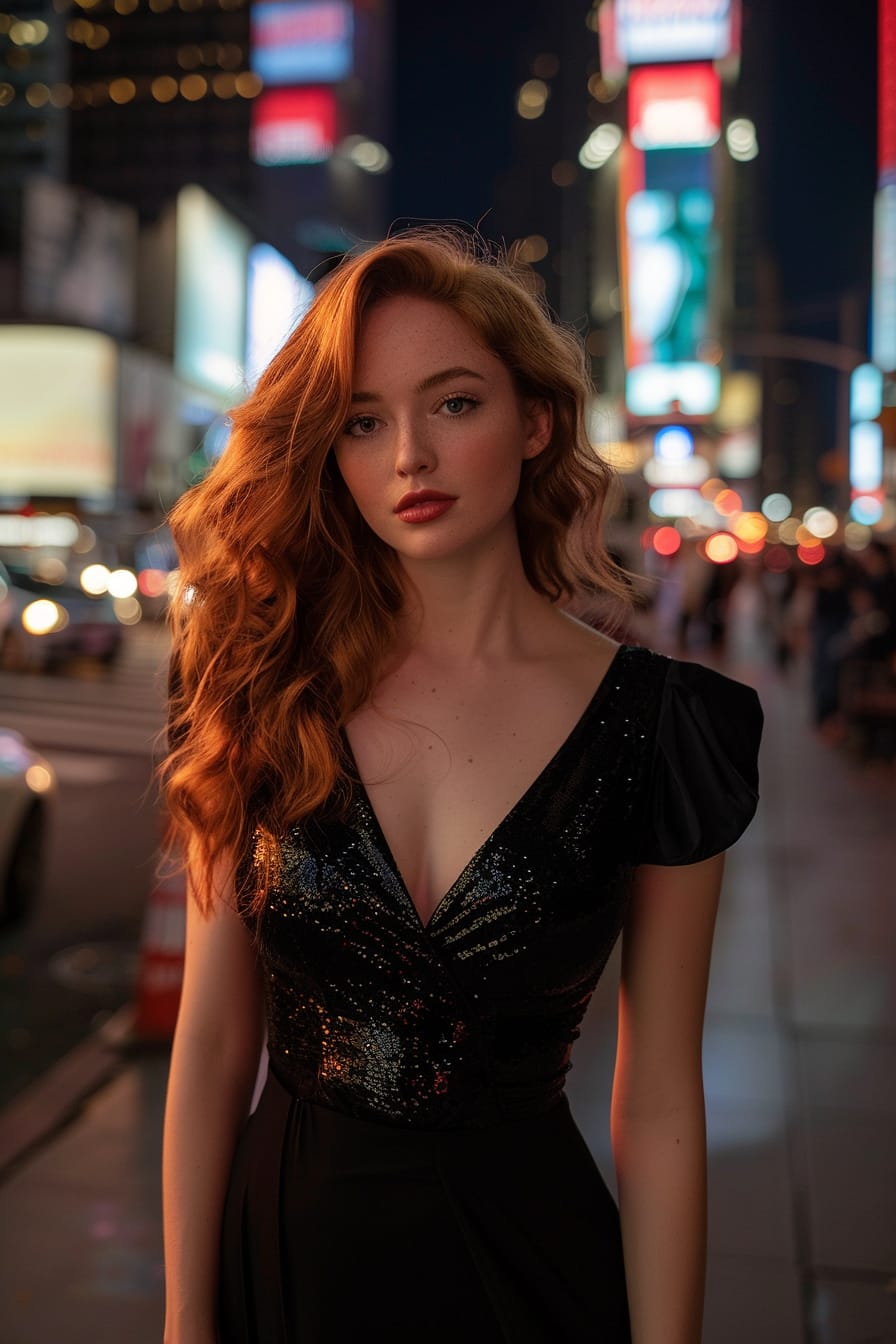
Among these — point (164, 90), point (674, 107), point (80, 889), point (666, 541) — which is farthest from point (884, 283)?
point (164, 90)

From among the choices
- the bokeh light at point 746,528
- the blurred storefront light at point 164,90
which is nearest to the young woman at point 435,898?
the bokeh light at point 746,528

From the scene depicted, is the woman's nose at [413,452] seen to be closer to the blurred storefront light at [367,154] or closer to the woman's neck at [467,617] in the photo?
the woman's neck at [467,617]

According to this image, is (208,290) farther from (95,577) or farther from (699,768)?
(699,768)

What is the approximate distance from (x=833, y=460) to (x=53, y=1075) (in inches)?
1438

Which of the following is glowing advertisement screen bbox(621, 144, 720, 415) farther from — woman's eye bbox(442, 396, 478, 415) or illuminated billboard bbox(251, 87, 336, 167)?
illuminated billboard bbox(251, 87, 336, 167)

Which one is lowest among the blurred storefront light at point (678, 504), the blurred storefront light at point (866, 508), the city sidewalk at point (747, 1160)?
the city sidewalk at point (747, 1160)

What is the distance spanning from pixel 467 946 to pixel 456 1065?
0.16 metres

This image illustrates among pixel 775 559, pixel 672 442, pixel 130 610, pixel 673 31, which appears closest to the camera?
pixel 130 610

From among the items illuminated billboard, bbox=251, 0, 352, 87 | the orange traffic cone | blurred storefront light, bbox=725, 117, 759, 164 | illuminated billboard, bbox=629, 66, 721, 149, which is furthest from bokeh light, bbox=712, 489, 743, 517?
the orange traffic cone

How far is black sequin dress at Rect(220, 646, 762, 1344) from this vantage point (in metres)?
1.75

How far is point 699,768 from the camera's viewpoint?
73.4 inches

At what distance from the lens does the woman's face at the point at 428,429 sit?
188 centimetres

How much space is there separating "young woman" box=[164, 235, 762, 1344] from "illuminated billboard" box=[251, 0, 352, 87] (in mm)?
106460

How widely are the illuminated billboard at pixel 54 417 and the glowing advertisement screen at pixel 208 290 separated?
876cm
